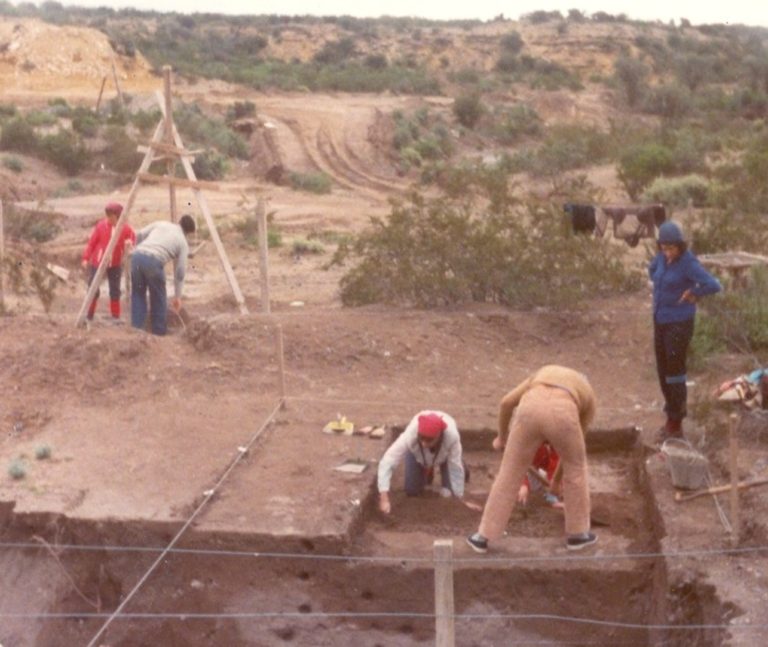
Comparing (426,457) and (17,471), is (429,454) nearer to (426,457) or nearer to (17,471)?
(426,457)

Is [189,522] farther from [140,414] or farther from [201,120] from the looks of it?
[201,120]

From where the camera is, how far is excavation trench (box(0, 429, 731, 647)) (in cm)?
773

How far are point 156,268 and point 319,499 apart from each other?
13.2 ft

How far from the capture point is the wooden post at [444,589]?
5090mm

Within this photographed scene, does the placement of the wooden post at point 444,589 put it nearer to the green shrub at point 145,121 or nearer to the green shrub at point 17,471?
the green shrub at point 17,471

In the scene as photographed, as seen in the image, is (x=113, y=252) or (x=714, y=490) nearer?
(x=714, y=490)

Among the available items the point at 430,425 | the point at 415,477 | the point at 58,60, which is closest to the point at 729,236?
the point at 415,477

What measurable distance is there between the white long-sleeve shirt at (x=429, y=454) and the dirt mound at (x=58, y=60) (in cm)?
4096

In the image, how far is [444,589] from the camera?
5.15m

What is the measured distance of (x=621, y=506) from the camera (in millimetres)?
8867

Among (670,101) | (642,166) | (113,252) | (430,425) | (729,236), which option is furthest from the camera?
(670,101)

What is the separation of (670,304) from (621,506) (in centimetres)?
144

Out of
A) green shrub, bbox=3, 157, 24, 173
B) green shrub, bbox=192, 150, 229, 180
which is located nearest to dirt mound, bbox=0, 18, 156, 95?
green shrub, bbox=192, 150, 229, 180

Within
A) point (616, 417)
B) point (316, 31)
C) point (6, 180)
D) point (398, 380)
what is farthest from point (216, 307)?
point (316, 31)
